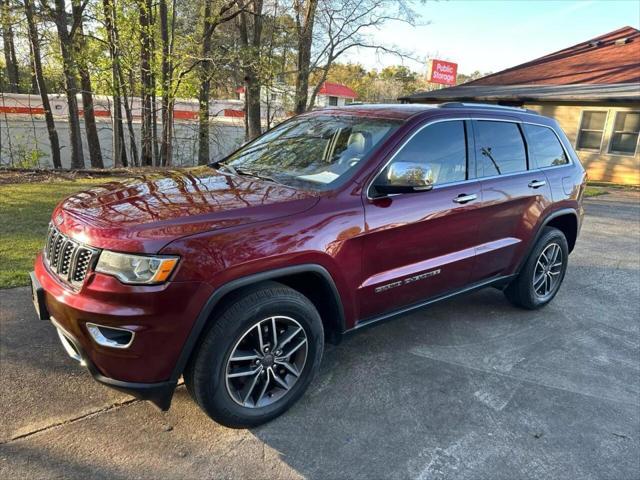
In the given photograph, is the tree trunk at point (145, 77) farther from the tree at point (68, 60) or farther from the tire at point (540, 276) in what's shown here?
the tire at point (540, 276)

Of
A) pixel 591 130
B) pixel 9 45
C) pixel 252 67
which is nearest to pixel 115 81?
pixel 252 67

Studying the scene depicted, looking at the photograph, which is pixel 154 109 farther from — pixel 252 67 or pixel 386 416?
pixel 386 416

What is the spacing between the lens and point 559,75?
19875mm

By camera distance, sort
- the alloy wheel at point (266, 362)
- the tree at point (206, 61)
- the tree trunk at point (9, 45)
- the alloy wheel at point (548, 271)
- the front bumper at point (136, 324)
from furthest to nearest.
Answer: the tree at point (206, 61) → the tree trunk at point (9, 45) → the alloy wheel at point (548, 271) → the alloy wheel at point (266, 362) → the front bumper at point (136, 324)

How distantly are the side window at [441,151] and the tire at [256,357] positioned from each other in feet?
4.39

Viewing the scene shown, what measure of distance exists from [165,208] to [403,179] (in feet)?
4.77

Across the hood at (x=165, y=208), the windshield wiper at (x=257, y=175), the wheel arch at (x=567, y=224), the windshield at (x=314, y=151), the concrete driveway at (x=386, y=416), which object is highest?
the windshield at (x=314, y=151)

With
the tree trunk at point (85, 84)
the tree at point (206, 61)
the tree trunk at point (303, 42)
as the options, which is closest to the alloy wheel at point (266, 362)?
the tree at point (206, 61)

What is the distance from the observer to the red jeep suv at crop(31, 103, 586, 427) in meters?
2.35

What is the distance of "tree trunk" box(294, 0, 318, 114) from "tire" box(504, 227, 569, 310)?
43.6 ft

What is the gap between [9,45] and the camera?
1391cm

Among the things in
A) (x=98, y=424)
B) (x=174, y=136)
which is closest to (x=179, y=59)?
(x=174, y=136)

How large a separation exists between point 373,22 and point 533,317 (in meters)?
16.9

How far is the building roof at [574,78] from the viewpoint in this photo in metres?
16.3
